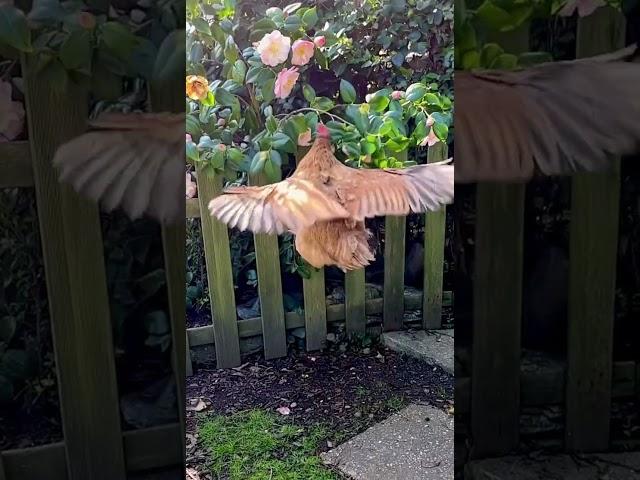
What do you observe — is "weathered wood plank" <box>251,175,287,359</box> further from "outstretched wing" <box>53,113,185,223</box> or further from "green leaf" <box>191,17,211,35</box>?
"green leaf" <box>191,17,211,35</box>

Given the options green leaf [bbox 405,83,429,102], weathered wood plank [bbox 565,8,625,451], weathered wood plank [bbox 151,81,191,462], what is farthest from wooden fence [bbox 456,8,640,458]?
weathered wood plank [bbox 151,81,191,462]

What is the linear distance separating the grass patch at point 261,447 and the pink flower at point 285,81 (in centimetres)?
40

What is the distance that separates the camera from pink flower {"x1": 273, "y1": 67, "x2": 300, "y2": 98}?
73 cm

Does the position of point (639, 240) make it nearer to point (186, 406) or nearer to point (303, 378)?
point (303, 378)

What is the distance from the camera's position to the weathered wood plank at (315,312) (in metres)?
0.81

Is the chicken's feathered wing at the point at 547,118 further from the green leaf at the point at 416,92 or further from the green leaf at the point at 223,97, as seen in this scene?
the green leaf at the point at 223,97

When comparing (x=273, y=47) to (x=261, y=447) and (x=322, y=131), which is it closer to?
(x=322, y=131)

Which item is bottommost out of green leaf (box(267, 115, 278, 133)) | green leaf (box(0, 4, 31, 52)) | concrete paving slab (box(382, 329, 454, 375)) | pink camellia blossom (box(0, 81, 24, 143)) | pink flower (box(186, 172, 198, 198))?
concrete paving slab (box(382, 329, 454, 375))

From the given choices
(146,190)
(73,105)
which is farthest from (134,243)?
(73,105)

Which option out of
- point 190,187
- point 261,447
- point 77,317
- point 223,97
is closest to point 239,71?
point 223,97

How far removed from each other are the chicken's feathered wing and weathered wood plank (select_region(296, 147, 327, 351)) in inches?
8.9

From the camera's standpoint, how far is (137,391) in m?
0.81

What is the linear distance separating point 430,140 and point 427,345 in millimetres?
268

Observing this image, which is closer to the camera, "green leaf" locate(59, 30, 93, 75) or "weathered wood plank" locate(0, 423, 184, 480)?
"green leaf" locate(59, 30, 93, 75)
